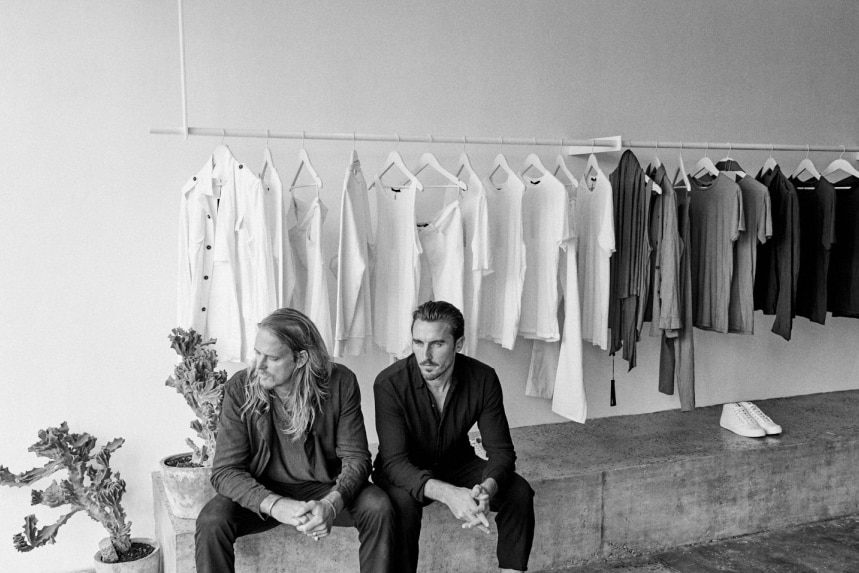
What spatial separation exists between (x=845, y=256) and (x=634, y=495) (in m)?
1.94

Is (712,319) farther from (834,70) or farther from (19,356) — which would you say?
(19,356)

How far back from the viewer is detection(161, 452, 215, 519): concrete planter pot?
289 centimetres

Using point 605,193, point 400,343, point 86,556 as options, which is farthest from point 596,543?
point 86,556

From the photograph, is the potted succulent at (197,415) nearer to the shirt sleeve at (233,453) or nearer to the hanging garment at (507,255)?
the shirt sleeve at (233,453)

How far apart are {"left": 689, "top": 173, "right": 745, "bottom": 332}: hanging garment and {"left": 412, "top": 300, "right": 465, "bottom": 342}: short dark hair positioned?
180 centimetres

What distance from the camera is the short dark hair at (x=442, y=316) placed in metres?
2.91

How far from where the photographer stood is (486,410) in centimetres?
307

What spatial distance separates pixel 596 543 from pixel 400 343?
3.97 ft

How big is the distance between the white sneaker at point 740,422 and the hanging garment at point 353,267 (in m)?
1.97

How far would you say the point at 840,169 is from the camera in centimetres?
488

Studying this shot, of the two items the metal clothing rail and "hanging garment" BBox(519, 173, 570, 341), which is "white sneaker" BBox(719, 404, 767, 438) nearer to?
"hanging garment" BBox(519, 173, 570, 341)

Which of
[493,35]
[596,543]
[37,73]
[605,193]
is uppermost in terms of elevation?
[493,35]

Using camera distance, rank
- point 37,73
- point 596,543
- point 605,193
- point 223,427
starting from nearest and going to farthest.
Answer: point 223,427 < point 37,73 < point 596,543 < point 605,193

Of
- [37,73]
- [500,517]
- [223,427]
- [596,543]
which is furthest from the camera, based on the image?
[596,543]
